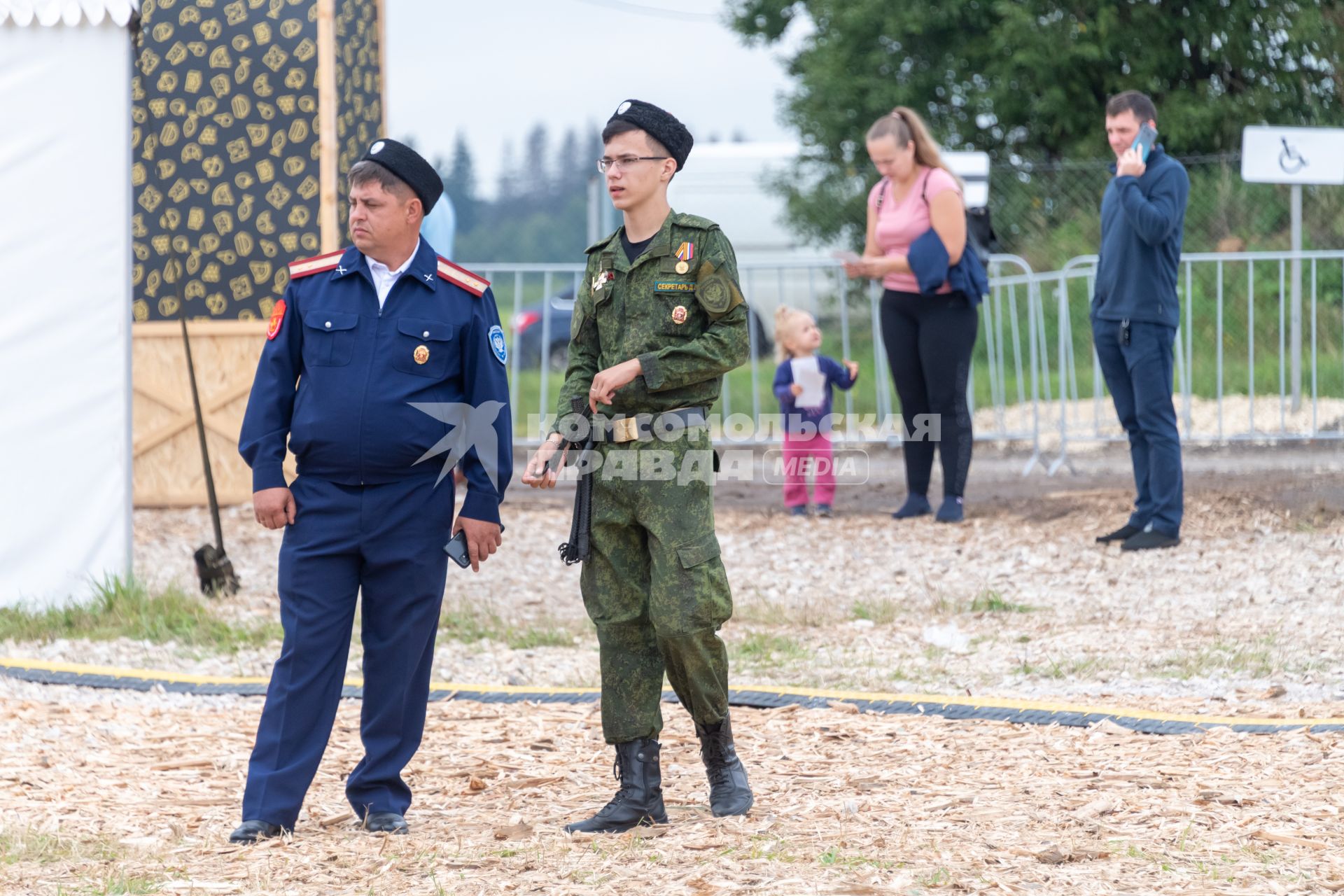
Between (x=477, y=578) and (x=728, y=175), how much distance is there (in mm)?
13824

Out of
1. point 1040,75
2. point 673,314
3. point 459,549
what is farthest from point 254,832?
point 1040,75

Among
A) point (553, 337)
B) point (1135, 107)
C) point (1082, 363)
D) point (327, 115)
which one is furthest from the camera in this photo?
point (553, 337)

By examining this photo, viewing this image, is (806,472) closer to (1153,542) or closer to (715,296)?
(1153,542)

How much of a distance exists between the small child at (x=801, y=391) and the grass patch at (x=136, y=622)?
11.4 feet

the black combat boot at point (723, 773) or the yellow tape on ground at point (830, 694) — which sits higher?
the black combat boot at point (723, 773)

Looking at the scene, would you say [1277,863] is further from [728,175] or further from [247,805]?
[728,175]

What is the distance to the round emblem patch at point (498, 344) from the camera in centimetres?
371

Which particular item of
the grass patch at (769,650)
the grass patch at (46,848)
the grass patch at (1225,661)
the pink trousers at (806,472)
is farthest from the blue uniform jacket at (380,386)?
the pink trousers at (806,472)

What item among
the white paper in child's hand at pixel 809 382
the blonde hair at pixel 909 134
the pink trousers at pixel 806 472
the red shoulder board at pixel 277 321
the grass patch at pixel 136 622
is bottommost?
the grass patch at pixel 136 622

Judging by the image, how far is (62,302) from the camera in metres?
6.27

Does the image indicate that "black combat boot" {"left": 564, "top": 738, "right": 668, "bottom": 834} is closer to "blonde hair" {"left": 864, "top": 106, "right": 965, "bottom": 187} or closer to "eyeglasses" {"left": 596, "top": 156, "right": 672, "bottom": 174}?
"eyeglasses" {"left": 596, "top": 156, "right": 672, "bottom": 174}

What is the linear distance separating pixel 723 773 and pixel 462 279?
54.5 inches

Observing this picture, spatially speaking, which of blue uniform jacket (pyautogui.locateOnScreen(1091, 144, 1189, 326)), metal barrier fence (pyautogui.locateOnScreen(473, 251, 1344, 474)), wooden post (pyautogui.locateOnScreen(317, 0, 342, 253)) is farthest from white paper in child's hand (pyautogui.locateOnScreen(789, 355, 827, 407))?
wooden post (pyautogui.locateOnScreen(317, 0, 342, 253))

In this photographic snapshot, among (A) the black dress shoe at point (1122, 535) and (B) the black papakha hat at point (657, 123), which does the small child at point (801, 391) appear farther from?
(B) the black papakha hat at point (657, 123)
